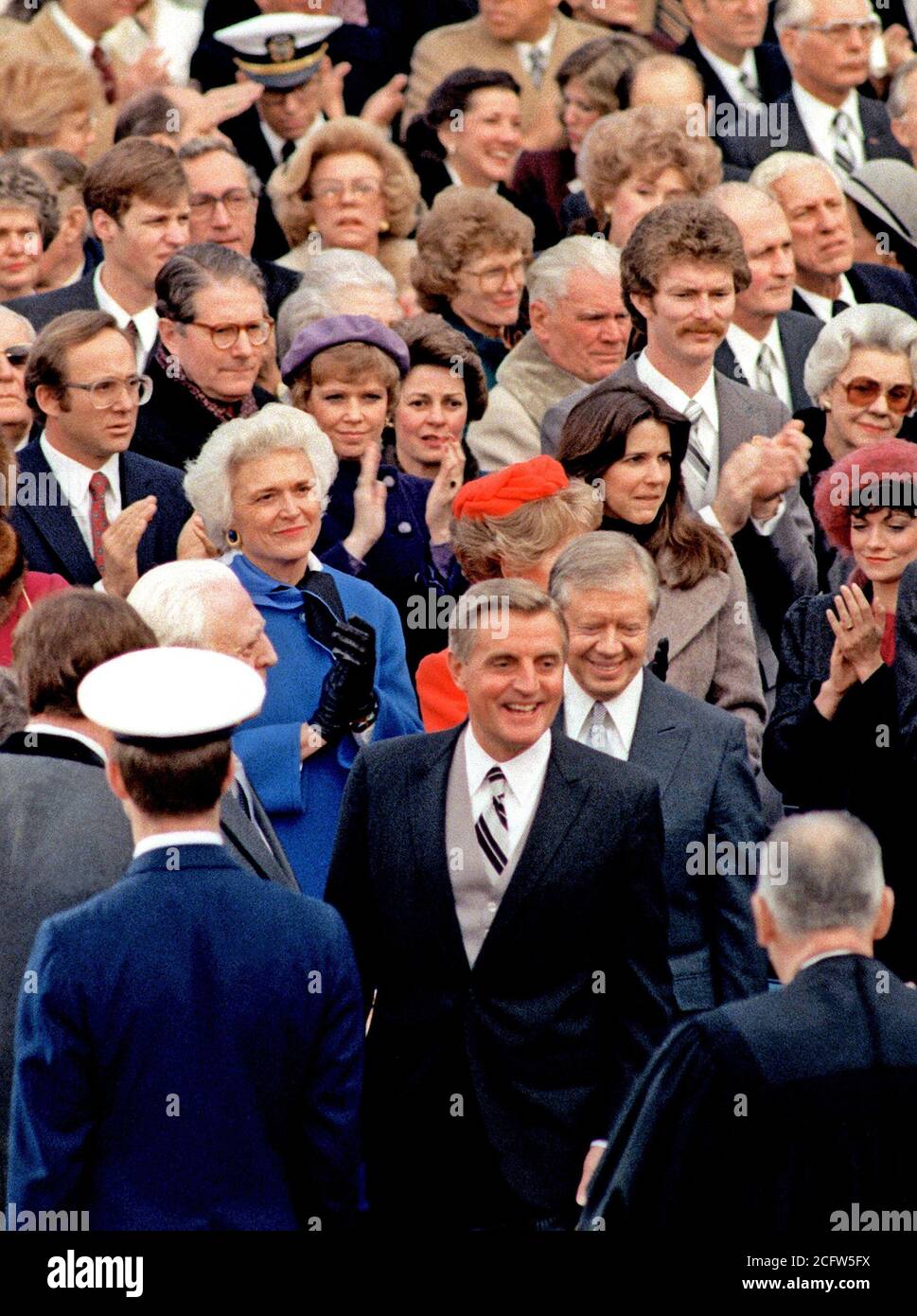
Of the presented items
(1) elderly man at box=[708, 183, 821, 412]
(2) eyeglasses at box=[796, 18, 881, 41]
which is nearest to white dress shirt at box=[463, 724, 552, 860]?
(1) elderly man at box=[708, 183, 821, 412]

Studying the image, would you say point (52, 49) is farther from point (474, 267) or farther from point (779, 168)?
point (779, 168)

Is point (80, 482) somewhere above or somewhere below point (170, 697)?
above

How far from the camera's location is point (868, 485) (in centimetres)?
708

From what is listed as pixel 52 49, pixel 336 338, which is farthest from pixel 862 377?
pixel 52 49

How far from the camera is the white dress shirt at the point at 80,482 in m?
7.44

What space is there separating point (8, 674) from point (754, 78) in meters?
6.70

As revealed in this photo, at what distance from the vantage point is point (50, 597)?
5395mm

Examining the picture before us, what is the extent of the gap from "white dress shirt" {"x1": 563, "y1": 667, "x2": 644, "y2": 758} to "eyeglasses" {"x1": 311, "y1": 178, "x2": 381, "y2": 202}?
385cm

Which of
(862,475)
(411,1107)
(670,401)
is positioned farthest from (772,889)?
(670,401)

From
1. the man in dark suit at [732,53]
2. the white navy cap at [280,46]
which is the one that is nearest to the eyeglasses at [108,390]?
the white navy cap at [280,46]

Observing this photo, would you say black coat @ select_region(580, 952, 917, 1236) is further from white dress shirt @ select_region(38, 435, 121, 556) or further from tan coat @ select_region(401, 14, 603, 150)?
tan coat @ select_region(401, 14, 603, 150)

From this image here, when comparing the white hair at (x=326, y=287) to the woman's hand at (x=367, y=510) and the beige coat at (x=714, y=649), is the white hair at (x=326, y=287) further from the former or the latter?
the beige coat at (x=714, y=649)

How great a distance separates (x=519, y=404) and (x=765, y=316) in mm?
893
